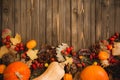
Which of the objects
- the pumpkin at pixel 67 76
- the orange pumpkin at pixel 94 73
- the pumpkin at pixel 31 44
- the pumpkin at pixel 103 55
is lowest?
the pumpkin at pixel 67 76

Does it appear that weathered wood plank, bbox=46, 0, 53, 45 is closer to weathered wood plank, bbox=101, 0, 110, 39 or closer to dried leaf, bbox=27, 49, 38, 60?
dried leaf, bbox=27, 49, 38, 60

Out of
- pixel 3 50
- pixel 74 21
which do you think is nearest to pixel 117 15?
pixel 74 21

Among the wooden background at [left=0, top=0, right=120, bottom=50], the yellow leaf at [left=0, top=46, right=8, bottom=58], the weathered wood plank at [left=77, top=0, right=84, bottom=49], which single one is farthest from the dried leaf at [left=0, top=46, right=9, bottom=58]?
the weathered wood plank at [left=77, top=0, right=84, bottom=49]

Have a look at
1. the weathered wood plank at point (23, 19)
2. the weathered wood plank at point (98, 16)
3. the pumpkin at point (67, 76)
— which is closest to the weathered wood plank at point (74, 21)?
the weathered wood plank at point (98, 16)

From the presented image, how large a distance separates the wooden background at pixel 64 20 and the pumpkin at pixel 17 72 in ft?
1.31

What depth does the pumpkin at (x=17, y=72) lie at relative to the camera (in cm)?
265

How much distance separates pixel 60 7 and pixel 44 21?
9.9 inches

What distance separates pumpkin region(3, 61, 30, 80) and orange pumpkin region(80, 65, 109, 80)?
1.95ft

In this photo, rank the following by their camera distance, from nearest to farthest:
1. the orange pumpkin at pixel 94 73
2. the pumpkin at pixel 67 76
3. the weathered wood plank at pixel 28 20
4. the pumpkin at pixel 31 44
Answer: the orange pumpkin at pixel 94 73
the pumpkin at pixel 67 76
the pumpkin at pixel 31 44
the weathered wood plank at pixel 28 20

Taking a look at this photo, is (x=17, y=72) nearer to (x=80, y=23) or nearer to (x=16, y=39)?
(x=16, y=39)

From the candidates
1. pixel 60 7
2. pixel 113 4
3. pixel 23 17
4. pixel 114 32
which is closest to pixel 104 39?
pixel 114 32

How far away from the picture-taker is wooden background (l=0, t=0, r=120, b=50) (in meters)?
2.92

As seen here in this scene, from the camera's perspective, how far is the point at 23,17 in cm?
301

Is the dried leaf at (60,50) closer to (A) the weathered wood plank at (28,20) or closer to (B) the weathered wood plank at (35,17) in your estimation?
(B) the weathered wood plank at (35,17)
